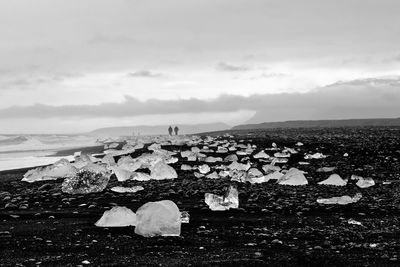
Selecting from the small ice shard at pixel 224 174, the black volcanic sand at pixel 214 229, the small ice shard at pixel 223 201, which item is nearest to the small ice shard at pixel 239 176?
the black volcanic sand at pixel 214 229

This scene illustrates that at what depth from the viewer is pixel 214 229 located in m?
4.94

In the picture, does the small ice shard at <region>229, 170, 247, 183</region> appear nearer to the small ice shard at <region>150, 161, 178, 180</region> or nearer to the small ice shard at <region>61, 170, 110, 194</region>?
the small ice shard at <region>150, 161, 178, 180</region>

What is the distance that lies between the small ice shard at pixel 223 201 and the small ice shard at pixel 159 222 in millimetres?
1414

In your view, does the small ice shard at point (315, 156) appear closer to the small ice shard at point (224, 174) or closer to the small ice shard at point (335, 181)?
the small ice shard at point (224, 174)

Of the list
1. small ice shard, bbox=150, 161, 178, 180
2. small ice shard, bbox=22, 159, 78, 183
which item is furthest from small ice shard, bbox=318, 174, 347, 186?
small ice shard, bbox=22, 159, 78, 183

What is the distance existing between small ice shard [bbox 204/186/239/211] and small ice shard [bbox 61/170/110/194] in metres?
2.38

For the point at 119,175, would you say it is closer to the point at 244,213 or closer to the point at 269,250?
the point at 244,213

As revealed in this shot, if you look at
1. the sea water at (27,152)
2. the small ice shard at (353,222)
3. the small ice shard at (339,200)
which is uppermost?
the small ice shard at (339,200)

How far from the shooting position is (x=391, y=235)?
456 centimetres

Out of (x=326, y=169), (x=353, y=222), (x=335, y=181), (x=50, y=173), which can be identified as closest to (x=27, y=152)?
(x=50, y=173)

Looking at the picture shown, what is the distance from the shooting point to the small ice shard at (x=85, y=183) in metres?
7.52

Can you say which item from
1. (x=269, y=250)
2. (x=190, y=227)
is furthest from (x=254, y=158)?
(x=269, y=250)

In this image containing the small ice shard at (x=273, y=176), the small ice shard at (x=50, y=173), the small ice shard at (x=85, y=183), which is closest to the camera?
the small ice shard at (x=85, y=183)

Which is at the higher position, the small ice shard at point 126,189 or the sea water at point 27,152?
the small ice shard at point 126,189
